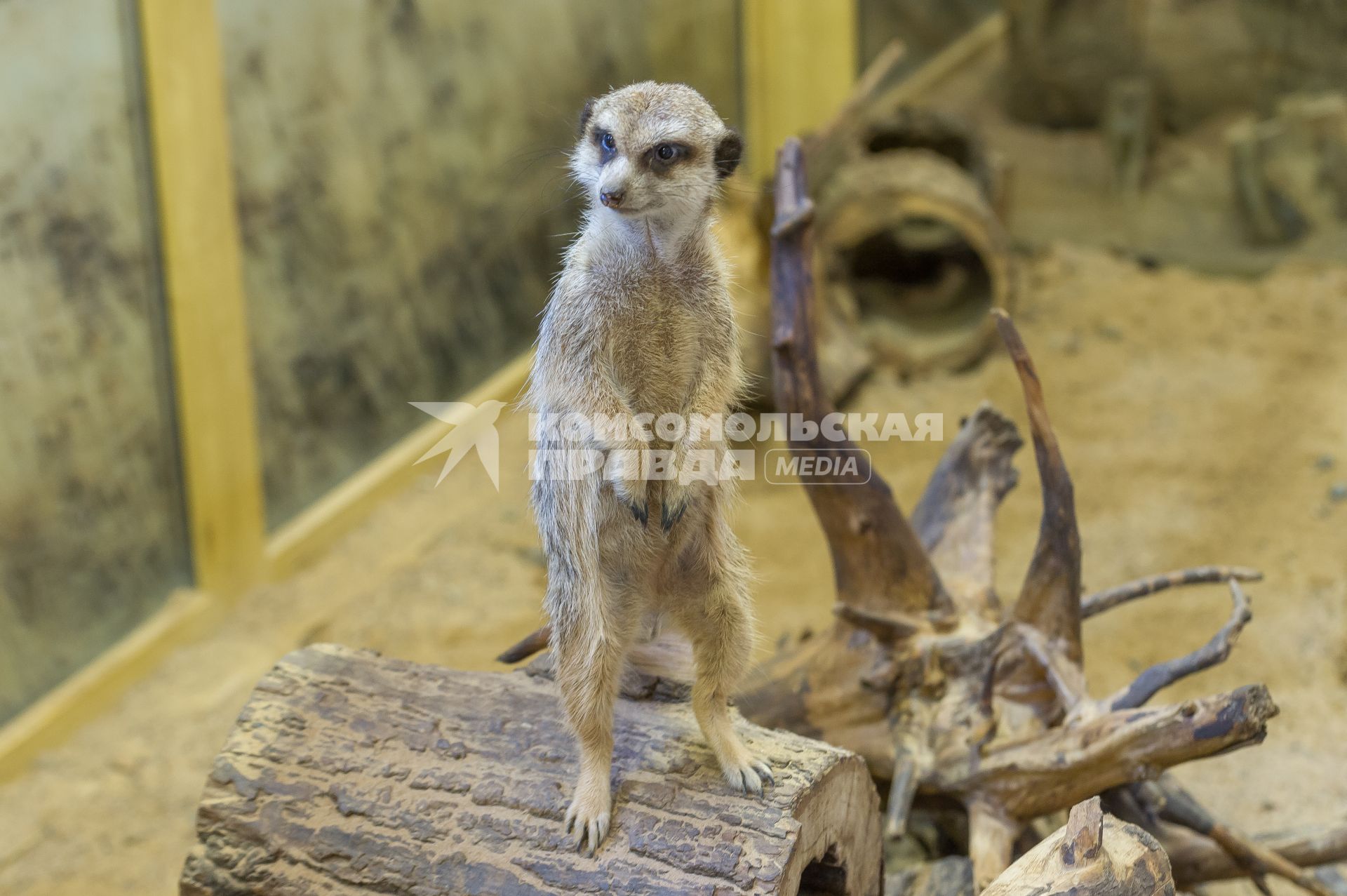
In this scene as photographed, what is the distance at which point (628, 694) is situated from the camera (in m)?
2.15

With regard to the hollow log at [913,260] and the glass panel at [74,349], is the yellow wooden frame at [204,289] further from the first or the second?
the hollow log at [913,260]

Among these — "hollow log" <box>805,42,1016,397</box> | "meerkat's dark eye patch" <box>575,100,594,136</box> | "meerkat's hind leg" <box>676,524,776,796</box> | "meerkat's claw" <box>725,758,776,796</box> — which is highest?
"meerkat's dark eye patch" <box>575,100,594,136</box>

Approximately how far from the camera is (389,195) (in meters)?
4.18

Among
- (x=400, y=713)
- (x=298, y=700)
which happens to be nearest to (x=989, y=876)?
(x=400, y=713)

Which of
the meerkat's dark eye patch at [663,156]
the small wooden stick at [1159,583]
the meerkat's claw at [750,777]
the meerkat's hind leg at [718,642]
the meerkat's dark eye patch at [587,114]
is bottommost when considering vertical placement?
the meerkat's claw at [750,777]

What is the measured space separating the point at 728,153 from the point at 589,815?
3.26ft

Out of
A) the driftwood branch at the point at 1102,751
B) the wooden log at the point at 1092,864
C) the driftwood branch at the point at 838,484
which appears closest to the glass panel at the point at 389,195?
the driftwood branch at the point at 838,484

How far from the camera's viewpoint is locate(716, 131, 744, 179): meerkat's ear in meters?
1.94

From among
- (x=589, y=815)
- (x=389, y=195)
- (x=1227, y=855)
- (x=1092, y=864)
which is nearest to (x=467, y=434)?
(x=389, y=195)

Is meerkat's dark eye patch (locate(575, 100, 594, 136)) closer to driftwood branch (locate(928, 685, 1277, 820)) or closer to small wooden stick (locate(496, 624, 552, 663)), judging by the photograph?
small wooden stick (locate(496, 624, 552, 663))

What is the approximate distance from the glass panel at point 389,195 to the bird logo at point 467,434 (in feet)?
0.27

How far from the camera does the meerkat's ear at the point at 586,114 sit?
6.42ft

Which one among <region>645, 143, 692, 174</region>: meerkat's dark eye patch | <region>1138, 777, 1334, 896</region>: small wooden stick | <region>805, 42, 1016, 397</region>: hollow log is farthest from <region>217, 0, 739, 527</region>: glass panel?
<region>1138, 777, 1334, 896</region>: small wooden stick

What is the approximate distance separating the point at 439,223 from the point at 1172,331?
2.86 m
